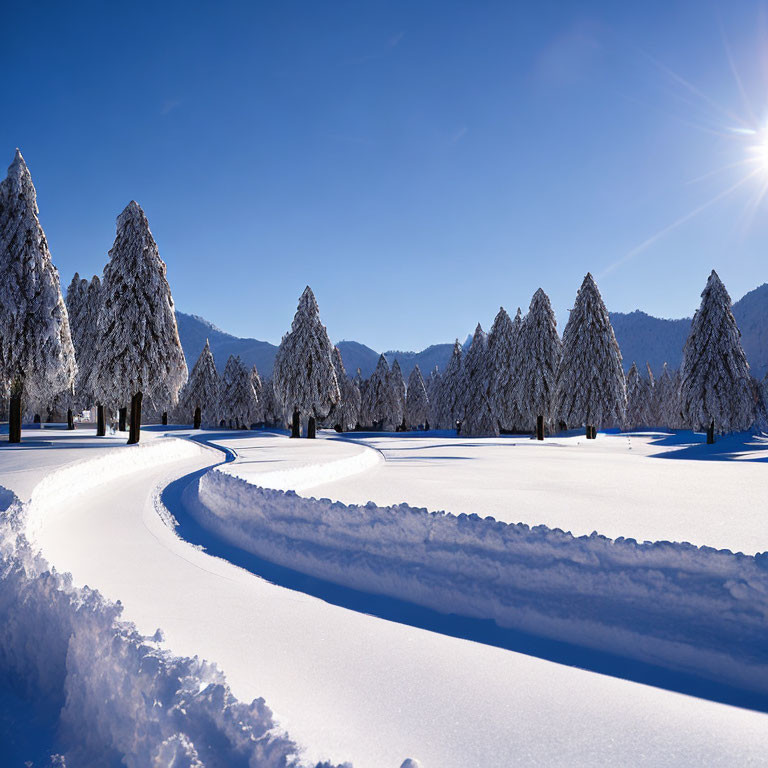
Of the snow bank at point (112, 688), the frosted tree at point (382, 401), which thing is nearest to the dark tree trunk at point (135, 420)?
the snow bank at point (112, 688)

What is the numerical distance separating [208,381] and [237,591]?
2157 inches

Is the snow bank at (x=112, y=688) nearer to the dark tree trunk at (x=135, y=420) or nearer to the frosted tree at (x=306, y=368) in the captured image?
the dark tree trunk at (x=135, y=420)

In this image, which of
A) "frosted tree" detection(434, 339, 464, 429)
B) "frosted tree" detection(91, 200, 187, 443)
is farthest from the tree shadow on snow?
"frosted tree" detection(434, 339, 464, 429)

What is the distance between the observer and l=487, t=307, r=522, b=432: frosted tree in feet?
142

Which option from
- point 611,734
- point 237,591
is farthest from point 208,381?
point 611,734

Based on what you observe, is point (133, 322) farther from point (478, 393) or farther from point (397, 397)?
point (397, 397)

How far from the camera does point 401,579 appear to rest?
23.6 ft

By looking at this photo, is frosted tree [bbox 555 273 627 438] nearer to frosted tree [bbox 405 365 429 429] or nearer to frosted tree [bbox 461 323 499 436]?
frosted tree [bbox 461 323 499 436]

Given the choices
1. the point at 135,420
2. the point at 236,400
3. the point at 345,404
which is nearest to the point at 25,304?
the point at 135,420

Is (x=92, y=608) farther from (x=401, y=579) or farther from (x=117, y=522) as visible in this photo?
(x=117, y=522)

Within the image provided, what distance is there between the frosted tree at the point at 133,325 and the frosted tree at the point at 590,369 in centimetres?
2671

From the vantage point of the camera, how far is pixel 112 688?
404 centimetres

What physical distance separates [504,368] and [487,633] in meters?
41.6

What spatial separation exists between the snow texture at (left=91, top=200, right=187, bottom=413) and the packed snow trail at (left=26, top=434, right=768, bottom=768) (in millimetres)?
24893
